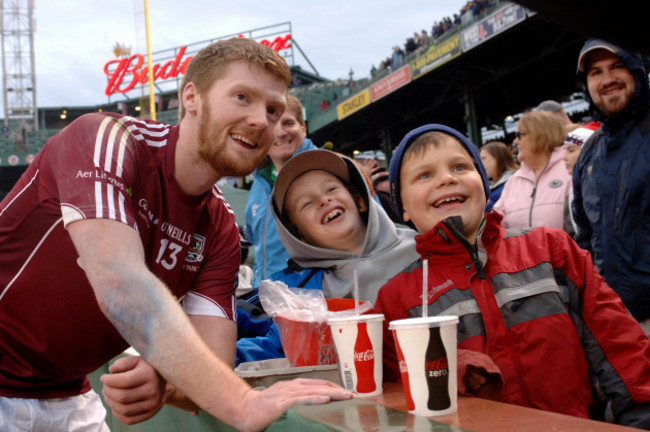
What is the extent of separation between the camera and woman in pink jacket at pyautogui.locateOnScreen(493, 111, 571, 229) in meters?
3.57

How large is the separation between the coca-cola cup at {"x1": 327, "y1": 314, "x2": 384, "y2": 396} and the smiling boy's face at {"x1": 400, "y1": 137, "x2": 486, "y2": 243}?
0.63 metres

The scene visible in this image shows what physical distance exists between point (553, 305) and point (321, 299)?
68cm

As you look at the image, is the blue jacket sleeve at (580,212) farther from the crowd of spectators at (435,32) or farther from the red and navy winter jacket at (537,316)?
the crowd of spectators at (435,32)

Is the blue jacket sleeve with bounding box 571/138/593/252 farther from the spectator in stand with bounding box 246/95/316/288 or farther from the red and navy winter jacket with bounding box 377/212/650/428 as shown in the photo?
the spectator in stand with bounding box 246/95/316/288

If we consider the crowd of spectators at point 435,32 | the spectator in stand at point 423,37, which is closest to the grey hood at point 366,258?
the crowd of spectators at point 435,32

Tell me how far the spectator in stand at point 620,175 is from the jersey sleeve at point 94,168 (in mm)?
2247

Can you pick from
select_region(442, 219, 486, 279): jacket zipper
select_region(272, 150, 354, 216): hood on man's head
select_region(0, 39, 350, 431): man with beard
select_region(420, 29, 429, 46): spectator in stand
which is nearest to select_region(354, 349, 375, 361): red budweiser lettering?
select_region(0, 39, 350, 431): man with beard

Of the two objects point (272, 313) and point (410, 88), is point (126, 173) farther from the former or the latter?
point (410, 88)

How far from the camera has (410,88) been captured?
760 inches

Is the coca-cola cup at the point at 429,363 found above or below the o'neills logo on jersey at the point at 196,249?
below

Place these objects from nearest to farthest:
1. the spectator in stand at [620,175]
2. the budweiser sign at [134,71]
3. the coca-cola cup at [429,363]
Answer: the coca-cola cup at [429,363], the spectator in stand at [620,175], the budweiser sign at [134,71]

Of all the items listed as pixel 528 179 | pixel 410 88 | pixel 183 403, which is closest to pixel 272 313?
pixel 183 403

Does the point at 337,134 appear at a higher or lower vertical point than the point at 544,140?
higher

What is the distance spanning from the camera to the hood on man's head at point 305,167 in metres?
2.35
